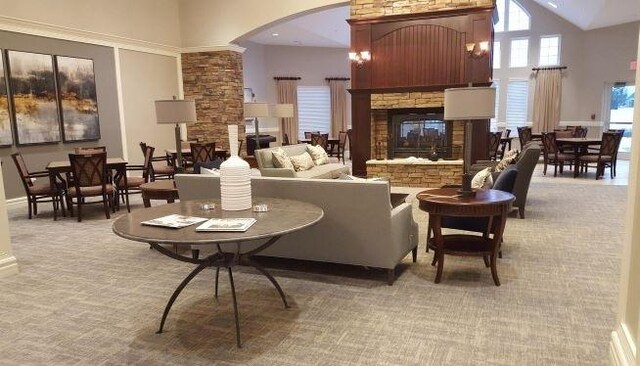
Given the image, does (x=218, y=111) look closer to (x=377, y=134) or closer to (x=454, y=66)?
(x=377, y=134)

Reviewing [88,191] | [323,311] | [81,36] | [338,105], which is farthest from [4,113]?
[338,105]

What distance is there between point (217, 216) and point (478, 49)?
6.50 m

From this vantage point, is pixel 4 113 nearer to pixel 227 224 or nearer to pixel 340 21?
pixel 227 224

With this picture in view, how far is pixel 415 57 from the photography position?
8289 mm

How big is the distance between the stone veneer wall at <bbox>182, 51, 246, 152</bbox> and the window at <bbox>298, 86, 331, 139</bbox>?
468cm

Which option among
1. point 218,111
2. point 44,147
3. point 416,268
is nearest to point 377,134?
point 218,111

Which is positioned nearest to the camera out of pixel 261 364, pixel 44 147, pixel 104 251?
pixel 261 364

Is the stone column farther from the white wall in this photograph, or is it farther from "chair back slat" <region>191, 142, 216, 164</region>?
the white wall

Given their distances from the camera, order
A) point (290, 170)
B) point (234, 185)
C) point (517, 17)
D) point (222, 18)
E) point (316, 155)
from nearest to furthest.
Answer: point (234, 185) → point (290, 170) → point (316, 155) → point (222, 18) → point (517, 17)

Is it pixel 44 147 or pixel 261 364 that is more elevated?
pixel 44 147

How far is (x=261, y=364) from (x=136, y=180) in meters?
5.31

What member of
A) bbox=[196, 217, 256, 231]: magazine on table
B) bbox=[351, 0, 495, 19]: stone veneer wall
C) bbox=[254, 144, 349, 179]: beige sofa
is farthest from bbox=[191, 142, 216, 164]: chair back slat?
bbox=[196, 217, 256, 231]: magazine on table

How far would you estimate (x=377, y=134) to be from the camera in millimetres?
8844

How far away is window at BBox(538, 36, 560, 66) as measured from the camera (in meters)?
12.9
